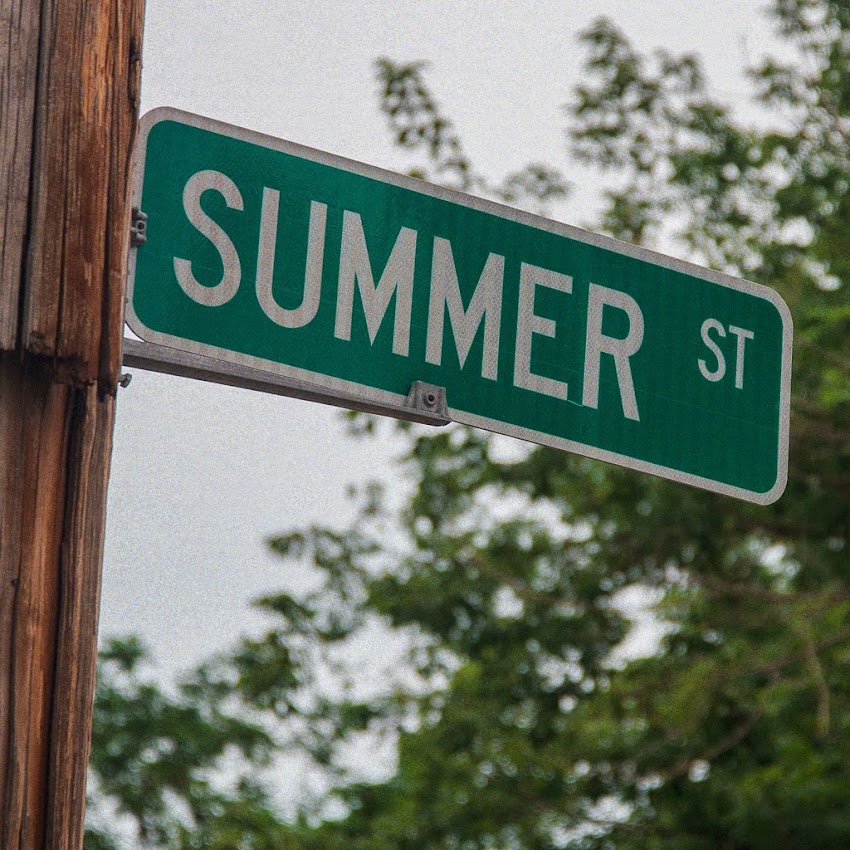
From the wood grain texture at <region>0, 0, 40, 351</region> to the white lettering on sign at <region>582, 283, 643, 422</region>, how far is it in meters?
0.90

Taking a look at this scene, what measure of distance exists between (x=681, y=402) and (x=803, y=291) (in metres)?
7.52

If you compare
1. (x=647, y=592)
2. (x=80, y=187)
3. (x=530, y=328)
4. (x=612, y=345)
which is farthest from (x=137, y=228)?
(x=647, y=592)

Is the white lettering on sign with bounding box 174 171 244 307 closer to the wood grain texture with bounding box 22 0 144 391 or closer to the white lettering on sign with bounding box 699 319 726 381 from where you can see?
the wood grain texture with bounding box 22 0 144 391

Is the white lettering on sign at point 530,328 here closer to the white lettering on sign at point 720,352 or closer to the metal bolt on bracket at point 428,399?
the metal bolt on bracket at point 428,399

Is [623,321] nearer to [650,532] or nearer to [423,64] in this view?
[423,64]

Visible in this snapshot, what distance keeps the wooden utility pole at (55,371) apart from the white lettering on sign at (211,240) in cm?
25

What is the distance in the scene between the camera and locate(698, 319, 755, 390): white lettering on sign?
85.3 inches

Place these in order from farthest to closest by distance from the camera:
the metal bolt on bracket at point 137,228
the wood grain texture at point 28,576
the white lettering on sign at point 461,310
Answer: the white lettering on sign at point 461,310, the metal bolt on bracket at point 137,228, the wood grain texture at point 28,576

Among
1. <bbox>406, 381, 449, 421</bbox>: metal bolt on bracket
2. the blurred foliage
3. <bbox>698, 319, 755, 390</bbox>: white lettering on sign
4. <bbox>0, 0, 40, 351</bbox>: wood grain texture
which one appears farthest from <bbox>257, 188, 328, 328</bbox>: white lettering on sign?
the blurred foliage

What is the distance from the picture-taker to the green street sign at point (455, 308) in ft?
5.71

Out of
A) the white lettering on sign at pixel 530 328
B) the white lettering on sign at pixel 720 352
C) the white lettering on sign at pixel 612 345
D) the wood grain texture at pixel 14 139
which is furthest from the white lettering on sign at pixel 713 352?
the wood grain texture at pixel 14 139

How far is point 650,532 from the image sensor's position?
9.77 metres

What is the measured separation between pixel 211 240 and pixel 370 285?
0.75 ft

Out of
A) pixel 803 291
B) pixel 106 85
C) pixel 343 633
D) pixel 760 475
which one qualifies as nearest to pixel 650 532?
pixel 803 291
